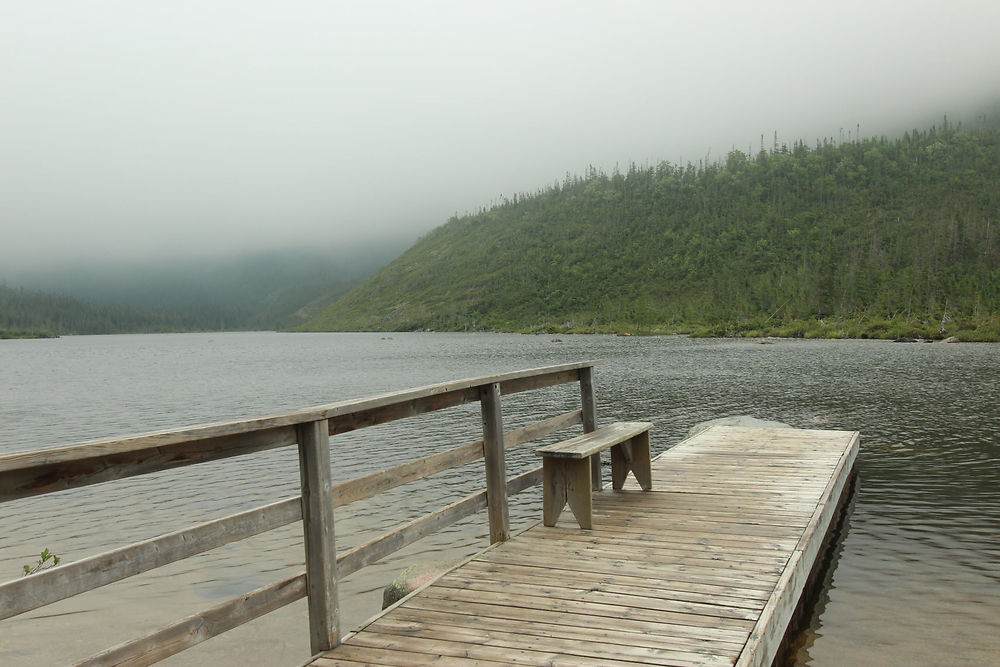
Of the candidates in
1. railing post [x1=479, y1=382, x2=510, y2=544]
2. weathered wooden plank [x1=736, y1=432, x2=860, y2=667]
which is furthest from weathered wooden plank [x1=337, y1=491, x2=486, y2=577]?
weathered wooden plank [x1=736, y1=432, x2=860, y2=667]

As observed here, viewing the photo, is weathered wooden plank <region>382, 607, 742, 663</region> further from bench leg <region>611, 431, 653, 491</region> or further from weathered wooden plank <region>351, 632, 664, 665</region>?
bench leg <region>611, 431, 653, 491</region>

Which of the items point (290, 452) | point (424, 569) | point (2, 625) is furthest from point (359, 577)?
point (290, 452)

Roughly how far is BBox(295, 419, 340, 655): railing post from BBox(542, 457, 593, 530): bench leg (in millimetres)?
2934

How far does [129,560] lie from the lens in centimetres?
356

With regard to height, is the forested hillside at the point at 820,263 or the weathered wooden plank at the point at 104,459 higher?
the forested hillside at the point at 820,263

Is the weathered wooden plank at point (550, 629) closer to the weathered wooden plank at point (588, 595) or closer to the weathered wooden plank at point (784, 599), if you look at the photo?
the weathered wooden plank at point (784, 599)

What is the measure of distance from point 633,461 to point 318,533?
5.17m

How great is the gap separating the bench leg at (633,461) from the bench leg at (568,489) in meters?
1.58

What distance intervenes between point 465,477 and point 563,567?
1002 centimetres

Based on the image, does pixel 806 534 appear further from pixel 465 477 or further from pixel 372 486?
pixel 465 477

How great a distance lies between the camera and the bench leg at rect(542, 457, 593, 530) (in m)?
7.05

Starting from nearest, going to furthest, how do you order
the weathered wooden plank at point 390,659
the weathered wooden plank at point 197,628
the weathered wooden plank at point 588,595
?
the weathered wooden plank at point 197,628
the weathered wooden plank at point 390,659
the weathered wooden plank at point 588,595

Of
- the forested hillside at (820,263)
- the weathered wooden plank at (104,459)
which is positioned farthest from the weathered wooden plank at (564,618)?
the forested hillside at (820,263)

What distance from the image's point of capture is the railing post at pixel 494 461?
6.82 m
